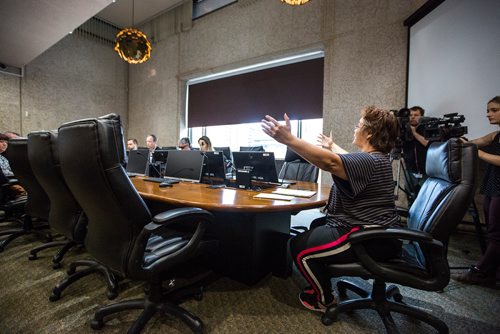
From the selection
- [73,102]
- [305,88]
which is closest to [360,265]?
[305,88]

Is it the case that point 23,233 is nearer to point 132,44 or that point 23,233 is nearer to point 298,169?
point 132,44

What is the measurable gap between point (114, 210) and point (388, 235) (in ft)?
4.04

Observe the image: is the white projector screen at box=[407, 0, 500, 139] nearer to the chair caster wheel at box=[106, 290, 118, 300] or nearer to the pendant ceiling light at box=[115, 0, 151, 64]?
the chair caster wheel at box=[106, 290, 118, 300]

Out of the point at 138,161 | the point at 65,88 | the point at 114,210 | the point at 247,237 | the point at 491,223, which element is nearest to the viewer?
the point at 114,210

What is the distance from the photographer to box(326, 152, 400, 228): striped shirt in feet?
3.82

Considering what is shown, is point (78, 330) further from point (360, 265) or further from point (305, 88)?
→ point (305, 88)

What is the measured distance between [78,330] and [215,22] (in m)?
6.05

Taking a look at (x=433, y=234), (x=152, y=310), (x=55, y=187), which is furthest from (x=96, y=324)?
→ (x=433, y=234)

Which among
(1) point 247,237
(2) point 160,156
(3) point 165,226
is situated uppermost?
(2) point 160,156

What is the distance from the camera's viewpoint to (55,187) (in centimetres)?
163

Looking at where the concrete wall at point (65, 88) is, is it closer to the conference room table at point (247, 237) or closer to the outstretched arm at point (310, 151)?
the conference room table at point (247, 237)

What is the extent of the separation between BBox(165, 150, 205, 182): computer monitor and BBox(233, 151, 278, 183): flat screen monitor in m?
0.48

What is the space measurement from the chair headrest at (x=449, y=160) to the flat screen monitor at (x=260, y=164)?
43.2 inches

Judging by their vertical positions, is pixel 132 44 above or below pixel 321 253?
above
